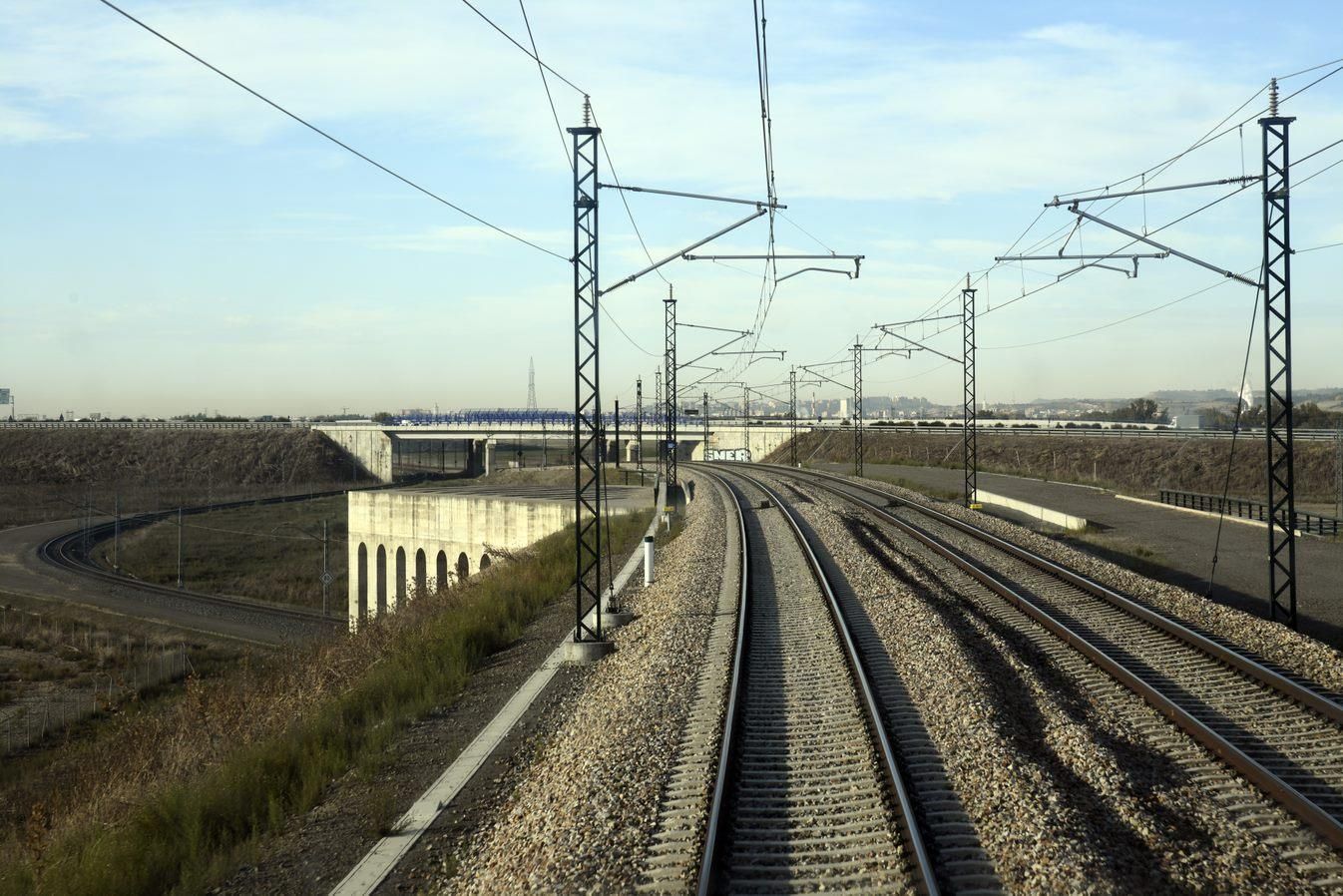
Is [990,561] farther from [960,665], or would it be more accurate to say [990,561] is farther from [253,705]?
[253,705]

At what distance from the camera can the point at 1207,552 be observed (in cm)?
3039

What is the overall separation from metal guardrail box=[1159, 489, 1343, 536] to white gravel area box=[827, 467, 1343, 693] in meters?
10.8

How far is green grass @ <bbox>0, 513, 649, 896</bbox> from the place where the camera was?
344 inches

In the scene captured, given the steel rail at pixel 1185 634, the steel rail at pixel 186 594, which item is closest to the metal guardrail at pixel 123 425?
the steel rail at pixel 186 594

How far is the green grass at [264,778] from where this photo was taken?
28.7ft

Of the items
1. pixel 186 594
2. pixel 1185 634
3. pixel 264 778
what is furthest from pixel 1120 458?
pixel 264 778

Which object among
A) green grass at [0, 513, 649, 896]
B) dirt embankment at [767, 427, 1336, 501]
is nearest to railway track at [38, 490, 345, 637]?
green grass at [0, 513, 649, 896]

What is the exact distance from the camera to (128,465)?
125875mm

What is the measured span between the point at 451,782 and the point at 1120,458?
3218 inches

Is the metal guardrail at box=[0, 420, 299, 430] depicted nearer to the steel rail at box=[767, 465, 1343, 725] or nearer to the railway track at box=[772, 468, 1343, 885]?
the steel rail at box=[767, 465, 1343, 725]

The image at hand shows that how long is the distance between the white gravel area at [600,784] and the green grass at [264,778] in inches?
60.9

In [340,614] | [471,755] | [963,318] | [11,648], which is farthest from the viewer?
[340,614]

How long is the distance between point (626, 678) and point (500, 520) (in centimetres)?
3874

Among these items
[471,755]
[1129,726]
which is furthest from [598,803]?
[1129,726]
